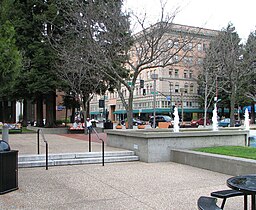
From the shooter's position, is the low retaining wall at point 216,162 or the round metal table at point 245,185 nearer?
the round metal table at point 245,185

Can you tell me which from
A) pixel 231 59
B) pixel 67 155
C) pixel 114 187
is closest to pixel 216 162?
pixel 114 187

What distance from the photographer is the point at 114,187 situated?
8234 millimetres

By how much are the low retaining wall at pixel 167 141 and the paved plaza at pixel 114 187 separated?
1.16 meters

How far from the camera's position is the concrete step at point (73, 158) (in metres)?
11.7

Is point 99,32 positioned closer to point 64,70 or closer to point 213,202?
point 64,70

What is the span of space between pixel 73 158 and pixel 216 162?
5.29 metres

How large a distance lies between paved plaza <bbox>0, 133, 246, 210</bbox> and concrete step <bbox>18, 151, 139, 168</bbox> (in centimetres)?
48

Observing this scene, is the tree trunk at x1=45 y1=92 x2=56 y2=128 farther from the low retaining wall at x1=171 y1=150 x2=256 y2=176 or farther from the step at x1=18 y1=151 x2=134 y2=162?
the low retaining wall at x1=171 y1=150 x2=256 y2=176

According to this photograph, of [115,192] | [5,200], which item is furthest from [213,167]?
[5,200]

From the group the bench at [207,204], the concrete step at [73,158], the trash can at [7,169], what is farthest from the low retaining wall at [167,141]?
the bench at [207,204]

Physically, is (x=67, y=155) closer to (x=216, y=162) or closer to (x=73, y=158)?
(x=73, y=158)

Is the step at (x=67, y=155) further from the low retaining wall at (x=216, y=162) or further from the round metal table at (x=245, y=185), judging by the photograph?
the round metal table at (x=245, y=185)

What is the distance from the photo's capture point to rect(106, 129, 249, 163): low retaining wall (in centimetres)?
1266

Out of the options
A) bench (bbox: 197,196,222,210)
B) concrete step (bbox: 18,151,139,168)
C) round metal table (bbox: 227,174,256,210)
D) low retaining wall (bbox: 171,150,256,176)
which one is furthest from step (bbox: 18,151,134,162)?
round metal table (bbox: 227,174,256,210)
